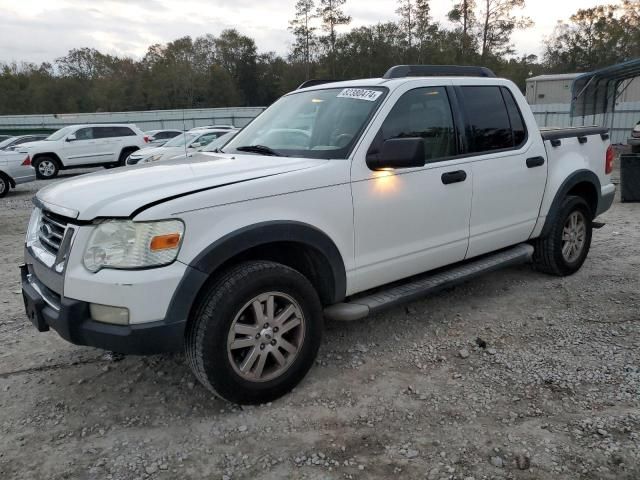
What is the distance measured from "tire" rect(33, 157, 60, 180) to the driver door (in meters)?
15.9

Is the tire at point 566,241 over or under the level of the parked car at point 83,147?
under

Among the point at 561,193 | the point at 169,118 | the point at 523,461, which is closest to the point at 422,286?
the point at 523,461

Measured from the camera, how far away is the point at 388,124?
349cm

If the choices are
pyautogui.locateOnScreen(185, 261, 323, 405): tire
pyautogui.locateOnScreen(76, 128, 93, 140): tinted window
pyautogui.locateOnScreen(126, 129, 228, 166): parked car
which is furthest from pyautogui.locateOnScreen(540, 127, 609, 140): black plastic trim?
pyautogui.locateOnScreen(76, 128, 93, 140): tinted window

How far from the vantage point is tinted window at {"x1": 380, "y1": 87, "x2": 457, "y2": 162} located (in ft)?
11.6

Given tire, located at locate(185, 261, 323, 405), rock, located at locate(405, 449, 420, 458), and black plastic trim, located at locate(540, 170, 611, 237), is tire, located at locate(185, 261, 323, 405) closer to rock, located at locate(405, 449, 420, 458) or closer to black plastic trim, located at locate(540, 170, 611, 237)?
rock, located at locate(405, 449, 420, 458)

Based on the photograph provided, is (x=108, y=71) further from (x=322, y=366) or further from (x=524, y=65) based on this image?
(x=322, y=366)

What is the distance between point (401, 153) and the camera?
3.15 metres

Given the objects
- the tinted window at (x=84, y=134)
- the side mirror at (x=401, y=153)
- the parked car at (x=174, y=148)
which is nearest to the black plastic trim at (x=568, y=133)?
the side mirror at (x=401, y=153)

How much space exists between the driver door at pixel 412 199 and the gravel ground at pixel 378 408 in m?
0.63

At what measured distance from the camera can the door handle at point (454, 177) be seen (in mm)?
3701

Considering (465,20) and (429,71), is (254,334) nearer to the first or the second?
(429,71)

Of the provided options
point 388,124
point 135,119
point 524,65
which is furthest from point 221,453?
point 524,65

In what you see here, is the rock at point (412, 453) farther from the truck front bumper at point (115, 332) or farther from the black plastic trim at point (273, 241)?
the truck front bumper at point (115, 332)
